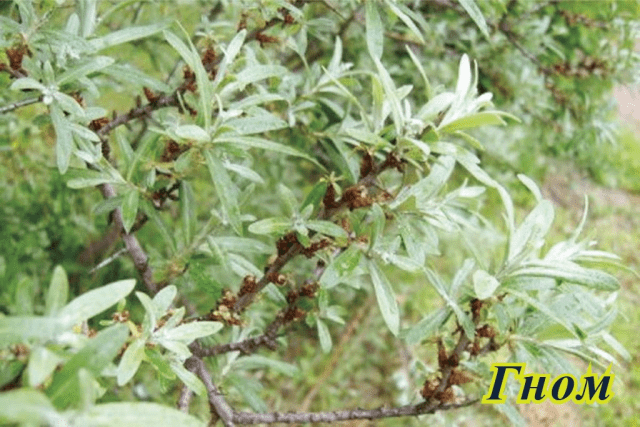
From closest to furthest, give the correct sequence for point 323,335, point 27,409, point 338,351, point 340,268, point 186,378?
point 27,409
point 186,378
point 340,268
point 323,335
point 338,351

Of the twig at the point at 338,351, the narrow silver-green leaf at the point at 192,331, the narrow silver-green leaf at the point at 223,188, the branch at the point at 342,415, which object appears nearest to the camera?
the narrow silver-green leaf at the point at 192,331

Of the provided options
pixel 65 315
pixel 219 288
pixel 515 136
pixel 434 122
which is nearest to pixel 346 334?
pixel 515 136

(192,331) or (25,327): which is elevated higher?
(25,327)

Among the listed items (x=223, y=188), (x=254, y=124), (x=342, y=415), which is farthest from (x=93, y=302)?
(x=342, y=415)

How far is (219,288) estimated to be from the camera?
142cm

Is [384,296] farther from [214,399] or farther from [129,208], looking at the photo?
[129,208]

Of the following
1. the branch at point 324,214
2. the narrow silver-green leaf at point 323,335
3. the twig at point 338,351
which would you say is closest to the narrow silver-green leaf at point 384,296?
the branch at point 324,214

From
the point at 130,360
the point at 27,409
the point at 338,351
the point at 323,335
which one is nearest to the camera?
the point at 27,409

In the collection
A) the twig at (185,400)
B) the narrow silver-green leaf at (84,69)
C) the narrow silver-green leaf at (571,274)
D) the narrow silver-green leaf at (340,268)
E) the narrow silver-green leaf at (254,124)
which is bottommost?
the twig at (185,400)

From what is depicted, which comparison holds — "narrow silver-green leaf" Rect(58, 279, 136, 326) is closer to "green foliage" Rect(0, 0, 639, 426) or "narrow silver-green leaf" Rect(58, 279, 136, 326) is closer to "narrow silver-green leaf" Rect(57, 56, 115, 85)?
"green foliage" Rect(0, 0, 639, 426)

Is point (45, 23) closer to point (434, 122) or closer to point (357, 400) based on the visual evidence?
point (434, 122)

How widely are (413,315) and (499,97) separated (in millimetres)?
1362

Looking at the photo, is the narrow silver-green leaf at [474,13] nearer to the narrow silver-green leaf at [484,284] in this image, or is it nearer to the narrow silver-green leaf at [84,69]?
the narrow silver-green leaf at [484,284]

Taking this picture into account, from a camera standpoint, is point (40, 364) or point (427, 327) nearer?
point (40, 364)
